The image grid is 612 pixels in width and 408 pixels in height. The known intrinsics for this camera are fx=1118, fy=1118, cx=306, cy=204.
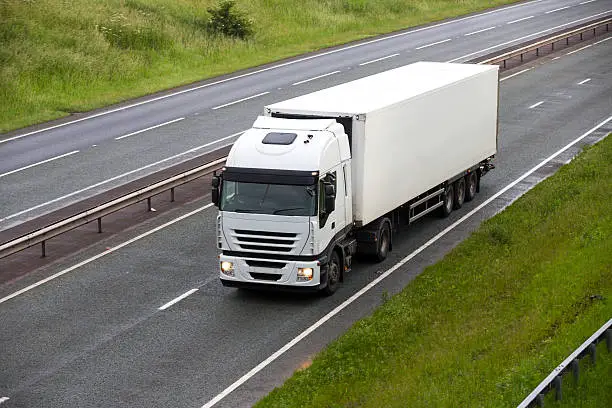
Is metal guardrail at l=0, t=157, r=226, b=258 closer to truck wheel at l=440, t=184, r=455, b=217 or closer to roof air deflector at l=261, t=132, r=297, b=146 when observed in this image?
roof air deflector at l=261, t=132, r=297, b=146

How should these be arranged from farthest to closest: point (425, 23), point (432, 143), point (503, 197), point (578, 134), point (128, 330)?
point (425, 23) < point (578, 134) < point (503, 197) < point (432, 143) < point (128, 330)

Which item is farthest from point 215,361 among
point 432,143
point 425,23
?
point 425,23

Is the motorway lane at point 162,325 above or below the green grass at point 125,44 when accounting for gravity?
below

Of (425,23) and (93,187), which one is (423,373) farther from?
(425,23)

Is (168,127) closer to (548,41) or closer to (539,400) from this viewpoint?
(548,41)

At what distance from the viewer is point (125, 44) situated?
50.0m

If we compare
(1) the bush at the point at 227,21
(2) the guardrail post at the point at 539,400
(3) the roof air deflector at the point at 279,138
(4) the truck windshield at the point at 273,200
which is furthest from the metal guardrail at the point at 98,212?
(1) the bush at the point at 227,21

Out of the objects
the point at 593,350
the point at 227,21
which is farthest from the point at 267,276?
the point at 227,21

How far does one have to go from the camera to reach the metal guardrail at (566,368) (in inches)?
508

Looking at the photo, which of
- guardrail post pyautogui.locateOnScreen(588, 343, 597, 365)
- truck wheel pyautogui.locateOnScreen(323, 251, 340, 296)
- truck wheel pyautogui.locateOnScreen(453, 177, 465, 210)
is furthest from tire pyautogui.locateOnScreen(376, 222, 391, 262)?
guardrail post pyautogui.locateOnScreen(588, 343, 597, 365)

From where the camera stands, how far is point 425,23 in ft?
216

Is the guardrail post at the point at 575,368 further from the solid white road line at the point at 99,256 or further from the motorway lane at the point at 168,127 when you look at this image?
the motorway lane at the point at 168,127

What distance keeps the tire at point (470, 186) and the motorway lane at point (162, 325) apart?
17.7 inches

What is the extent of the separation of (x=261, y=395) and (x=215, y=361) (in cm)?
161
